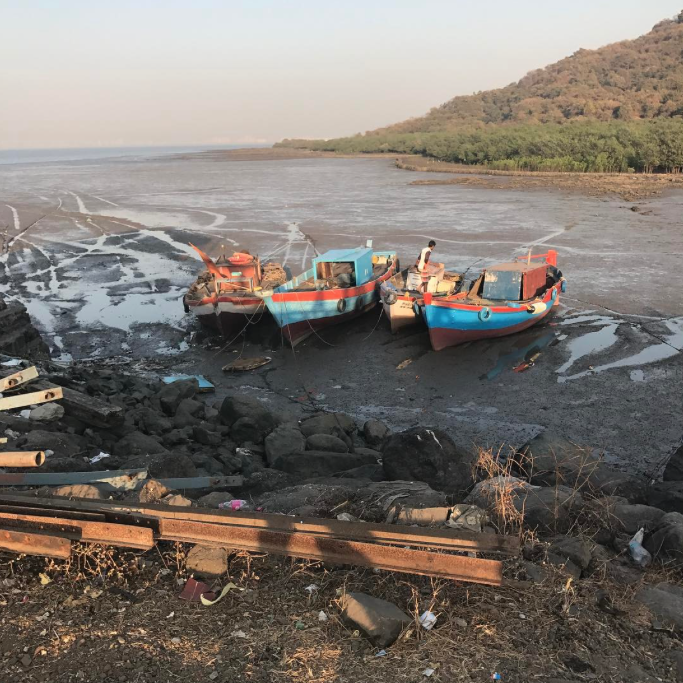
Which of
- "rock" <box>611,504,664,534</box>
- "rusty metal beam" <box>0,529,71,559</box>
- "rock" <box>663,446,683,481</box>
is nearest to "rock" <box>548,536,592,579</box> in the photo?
"rock" <box>611,504,664,534</box>

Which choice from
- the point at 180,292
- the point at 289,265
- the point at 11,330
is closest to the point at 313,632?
the point at 11,330

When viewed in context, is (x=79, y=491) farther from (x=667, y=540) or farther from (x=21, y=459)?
(x=667, y=540)

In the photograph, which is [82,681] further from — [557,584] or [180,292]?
[180,292]

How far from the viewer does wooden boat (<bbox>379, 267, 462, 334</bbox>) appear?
16891mm

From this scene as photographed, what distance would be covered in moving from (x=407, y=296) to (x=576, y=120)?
10779 centimetres

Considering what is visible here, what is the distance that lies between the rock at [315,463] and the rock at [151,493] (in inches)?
110

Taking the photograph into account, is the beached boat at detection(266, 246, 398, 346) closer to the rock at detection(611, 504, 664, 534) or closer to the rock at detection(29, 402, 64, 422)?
the rock at detection(29, 402, 64, 422)

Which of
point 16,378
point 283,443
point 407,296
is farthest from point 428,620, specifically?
point 407,296

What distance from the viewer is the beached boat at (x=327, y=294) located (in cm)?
1681

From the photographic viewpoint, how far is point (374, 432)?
1090cm

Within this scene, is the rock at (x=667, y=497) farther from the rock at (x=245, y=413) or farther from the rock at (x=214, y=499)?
the rock at (x=245, y=413)

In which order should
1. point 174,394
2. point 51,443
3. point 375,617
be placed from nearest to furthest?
point 375,617
point 51,443
point 174,394

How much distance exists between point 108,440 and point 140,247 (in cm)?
2225

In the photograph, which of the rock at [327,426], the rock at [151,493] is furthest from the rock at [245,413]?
the rock at [151,493]
